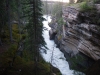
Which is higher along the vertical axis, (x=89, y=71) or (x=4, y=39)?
(x=4, y=39)

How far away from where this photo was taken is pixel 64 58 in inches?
1193

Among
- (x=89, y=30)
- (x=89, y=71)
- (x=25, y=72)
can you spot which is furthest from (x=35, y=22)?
(x=89, y=71)

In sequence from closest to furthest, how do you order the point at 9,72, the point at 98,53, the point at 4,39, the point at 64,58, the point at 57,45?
the point at 9,72, the point at 98,53, the point at 4,39, the point at 64,58, the point at 57,45

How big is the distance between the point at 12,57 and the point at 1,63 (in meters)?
1.98

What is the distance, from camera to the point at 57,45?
123 ft

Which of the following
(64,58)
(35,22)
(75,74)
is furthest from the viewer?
(64,58)

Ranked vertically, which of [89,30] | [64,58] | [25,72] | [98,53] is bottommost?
[64,58]

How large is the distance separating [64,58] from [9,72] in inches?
620

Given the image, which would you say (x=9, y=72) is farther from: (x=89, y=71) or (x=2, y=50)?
(x=89, y=71)

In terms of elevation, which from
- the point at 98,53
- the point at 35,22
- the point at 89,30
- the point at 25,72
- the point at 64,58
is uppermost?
the point at 35,22

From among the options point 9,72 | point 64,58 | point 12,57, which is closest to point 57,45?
point 64,58

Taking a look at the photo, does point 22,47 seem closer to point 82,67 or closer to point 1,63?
point 1,63

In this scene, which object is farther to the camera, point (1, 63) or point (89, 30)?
point (89, 30)

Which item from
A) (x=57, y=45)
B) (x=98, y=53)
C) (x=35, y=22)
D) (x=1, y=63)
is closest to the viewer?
(x=35, y=22)
